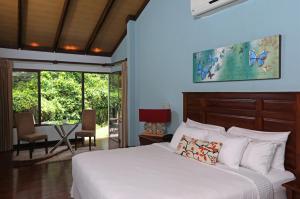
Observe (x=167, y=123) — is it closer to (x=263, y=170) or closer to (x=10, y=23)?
(x=263, y=170)

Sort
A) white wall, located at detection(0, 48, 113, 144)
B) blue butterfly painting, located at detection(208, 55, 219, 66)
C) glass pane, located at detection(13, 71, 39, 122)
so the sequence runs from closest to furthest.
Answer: blue butterfly painting, located at detection(208, 55, 219, 66) < white wall, located at detection(0, 48, 113, 144) < glass pane, located at detection(13, 71, 39, 122)

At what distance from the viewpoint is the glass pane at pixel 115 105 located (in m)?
6.33

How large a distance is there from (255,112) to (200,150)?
783mm

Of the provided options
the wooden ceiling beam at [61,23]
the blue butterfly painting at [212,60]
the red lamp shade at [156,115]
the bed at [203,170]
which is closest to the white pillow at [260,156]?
the bed at [203,170]

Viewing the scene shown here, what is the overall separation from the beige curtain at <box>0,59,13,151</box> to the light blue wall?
114 inches

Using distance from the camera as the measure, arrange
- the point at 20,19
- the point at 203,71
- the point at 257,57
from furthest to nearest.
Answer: the point at 20,19 < the point at 203,71 < the point at 257,57

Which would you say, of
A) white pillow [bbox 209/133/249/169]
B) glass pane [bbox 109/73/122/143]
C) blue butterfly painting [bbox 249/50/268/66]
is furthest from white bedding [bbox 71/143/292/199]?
glass pane [bbox 109/73/122/143]


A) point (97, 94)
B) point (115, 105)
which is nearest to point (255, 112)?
point (115, 105)

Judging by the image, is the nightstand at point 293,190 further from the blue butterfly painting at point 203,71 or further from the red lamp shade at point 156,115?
the red lamp shade at point 156,115

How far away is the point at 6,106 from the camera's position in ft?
18.6

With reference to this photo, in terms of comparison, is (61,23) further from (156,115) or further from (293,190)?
(293,190)

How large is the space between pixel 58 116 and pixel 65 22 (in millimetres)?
2767

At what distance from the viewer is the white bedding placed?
5.99ft

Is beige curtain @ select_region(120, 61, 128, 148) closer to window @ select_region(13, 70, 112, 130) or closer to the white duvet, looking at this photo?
window @ select_region(13, 70, 112, 130)
